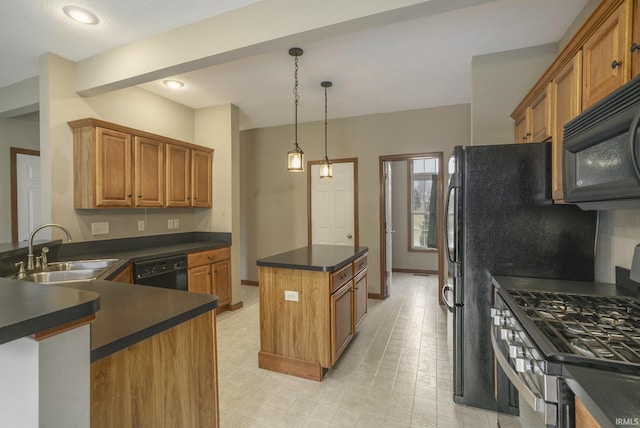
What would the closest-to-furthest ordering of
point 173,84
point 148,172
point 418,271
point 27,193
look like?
point 148,172 < point 173,84 < point 27,193 < point 418,271

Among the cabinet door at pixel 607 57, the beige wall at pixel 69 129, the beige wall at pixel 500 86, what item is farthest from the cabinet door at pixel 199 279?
the cabinet door at pixel 607 57

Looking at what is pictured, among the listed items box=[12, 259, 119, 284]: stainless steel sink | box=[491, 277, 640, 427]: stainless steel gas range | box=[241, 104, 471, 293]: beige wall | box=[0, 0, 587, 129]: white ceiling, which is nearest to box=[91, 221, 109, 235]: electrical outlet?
box=[12, 259, 119, 284]: stainless steel sink

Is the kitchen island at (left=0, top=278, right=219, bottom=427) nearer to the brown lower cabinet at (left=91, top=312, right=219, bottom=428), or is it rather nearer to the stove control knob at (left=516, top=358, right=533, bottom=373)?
the brown lower cabinet at (left=91, top=312, right=219, bottom=428)

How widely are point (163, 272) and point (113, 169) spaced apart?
3.72 ft

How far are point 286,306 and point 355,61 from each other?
7.88ft

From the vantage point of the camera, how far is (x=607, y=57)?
1.28 metres

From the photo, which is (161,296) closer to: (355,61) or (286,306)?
(286,306)

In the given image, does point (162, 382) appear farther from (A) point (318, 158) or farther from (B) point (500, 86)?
(A) point (318, 158)

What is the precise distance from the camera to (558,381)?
0.92 m

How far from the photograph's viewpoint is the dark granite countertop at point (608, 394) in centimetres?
68

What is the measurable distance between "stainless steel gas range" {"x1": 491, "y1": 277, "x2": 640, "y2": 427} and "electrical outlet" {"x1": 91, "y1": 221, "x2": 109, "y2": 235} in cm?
360

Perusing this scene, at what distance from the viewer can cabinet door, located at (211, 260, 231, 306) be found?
370cm

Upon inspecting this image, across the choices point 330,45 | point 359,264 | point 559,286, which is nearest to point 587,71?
point 559,286

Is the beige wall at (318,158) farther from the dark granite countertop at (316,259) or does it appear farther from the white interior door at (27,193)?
the white interior door at (27,193)
